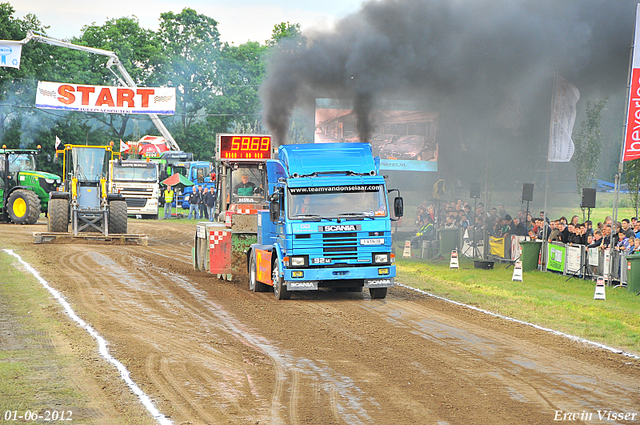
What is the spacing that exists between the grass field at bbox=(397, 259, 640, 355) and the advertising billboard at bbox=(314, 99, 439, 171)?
13781mm

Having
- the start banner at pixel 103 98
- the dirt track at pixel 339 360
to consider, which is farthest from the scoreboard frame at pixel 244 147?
the start banner at pixel 103 98

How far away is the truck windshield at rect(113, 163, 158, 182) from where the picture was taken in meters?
40.4

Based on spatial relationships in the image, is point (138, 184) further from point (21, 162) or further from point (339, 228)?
point (339, 228)

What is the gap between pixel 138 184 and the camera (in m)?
40.2

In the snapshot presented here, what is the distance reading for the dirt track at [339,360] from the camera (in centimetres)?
717

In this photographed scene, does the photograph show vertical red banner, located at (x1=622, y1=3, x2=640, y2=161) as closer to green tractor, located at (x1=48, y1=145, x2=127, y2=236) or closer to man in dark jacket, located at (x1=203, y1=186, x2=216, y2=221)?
green tractor, located at (x1=48, y1=145, x2=127, y2=236)

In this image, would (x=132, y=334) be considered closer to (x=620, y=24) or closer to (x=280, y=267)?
(x=280, y=267)

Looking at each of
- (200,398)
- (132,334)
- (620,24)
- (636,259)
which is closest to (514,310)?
(636,259)

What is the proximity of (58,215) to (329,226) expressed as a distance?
1474 centimetres

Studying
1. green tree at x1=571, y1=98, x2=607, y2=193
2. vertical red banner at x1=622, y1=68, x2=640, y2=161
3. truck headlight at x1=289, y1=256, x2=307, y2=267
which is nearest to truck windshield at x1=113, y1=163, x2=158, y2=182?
green tree at x1=571, y1=98, x2=607, y2=193

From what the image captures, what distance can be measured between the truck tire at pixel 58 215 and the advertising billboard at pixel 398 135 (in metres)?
13.3

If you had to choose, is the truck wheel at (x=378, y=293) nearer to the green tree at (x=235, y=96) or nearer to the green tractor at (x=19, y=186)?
the green tractor at (x=19, y=186)

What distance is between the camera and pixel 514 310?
13.9 meters

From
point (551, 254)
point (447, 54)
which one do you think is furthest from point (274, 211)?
point (447, 54)
